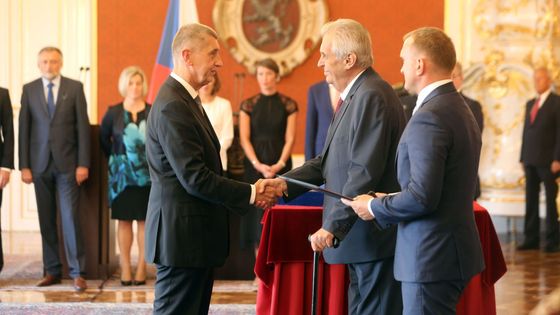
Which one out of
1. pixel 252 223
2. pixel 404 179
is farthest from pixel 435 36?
pixel 252 223

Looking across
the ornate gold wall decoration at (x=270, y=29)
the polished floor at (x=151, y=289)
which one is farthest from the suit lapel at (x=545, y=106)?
the ornate gold wall decoration at (x=270, y=29)

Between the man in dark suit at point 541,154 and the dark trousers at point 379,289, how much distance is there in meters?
5.57

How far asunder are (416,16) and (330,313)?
242 inches

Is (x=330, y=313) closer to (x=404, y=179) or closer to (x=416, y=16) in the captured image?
(x=404, y=179)

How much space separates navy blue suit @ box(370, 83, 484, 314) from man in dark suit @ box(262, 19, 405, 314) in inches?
12.6

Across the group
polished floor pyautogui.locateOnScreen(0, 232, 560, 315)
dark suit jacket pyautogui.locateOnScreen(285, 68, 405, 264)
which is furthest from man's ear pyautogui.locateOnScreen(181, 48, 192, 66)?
polished floor pyautogui.locateOnScreen(0, 232, 560, 315)

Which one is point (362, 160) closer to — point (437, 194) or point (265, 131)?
point (437, 194)

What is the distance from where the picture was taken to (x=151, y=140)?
11.8ft

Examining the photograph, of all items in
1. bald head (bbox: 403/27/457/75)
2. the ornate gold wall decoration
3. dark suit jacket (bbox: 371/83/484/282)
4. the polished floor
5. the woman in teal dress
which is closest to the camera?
dark suit jacket (bbox: 371/83/484/282)

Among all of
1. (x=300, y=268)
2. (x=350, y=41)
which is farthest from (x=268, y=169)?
(x=350, y=41)

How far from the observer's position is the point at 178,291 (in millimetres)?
3596

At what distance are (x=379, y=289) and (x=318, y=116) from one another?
348 centimetres

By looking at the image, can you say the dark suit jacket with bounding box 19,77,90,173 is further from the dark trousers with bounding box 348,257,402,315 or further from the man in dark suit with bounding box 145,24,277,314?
the dark trousers with bounding box 348,257,402,315

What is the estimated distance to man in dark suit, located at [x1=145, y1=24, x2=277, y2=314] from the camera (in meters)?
3.47
